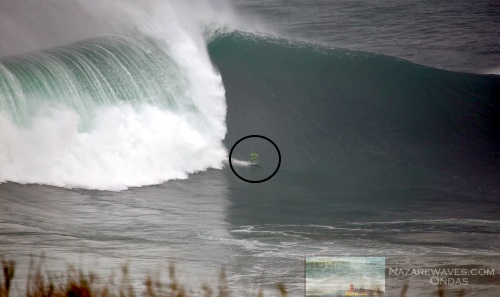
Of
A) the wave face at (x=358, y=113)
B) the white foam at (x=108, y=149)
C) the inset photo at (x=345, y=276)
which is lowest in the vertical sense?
the inset photo at (x=345, y=276)

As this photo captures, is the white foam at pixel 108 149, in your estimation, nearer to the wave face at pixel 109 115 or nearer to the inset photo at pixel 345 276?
the wave face at pixel 109 115

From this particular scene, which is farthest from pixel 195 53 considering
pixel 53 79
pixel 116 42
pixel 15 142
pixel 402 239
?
pixel 402 239

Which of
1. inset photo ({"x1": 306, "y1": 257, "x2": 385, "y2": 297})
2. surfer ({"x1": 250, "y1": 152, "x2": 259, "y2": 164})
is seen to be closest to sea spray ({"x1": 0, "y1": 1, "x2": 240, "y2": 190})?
surfer ({"x1": 250, "y1": 152, "x2": 259, "y2": 164})

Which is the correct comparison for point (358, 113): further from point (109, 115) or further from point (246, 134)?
point (109, 115)

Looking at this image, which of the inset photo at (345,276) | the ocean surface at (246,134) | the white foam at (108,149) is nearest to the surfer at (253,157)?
the ocean surface at (246,134)

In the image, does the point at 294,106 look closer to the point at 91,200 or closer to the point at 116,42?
the point at 116,42
